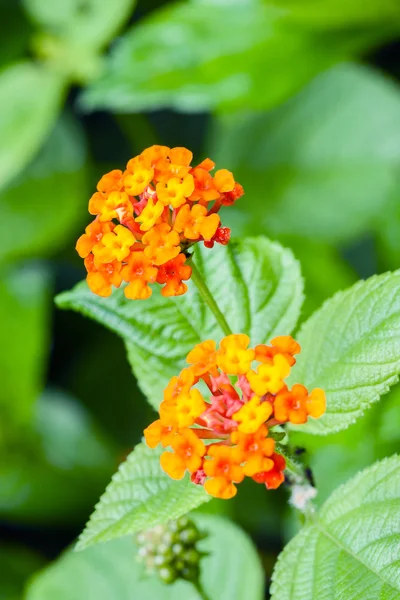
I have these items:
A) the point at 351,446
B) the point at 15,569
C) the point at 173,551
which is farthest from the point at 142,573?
the point at 15,569

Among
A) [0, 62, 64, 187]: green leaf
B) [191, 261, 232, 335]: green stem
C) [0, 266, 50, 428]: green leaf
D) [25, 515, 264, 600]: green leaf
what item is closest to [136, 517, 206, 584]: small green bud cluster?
[25, 515, 264, 600]: green leaf

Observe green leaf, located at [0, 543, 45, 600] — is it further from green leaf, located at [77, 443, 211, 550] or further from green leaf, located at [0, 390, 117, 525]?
green leaf, located at [77, 443, 211, 550]

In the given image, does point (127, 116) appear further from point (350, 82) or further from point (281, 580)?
point (281, 580)

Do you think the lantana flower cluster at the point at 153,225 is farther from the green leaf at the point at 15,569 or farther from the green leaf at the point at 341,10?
the green leaf at the point at 15,569

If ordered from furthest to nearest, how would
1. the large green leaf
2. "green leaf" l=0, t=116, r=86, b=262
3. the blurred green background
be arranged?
1. "green leaf" l=0, t=116, r=86, b=262
2. the blurred green background
3. the large green leaf

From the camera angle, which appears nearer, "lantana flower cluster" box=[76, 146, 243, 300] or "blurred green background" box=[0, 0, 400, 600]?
"lantana flower cluster" box=[76, 146, 243, 300]
